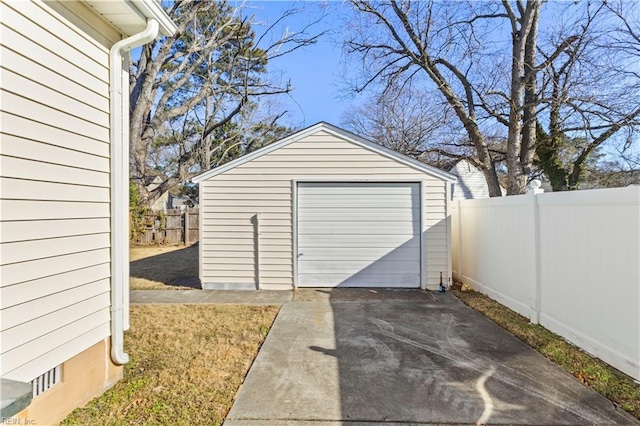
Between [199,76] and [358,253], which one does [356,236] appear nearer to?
[358,253]

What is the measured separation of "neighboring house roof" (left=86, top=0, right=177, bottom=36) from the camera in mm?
2691

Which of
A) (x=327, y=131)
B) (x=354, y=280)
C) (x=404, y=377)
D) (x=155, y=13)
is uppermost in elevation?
(x=155, y=13)

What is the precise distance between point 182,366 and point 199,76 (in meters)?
18.1

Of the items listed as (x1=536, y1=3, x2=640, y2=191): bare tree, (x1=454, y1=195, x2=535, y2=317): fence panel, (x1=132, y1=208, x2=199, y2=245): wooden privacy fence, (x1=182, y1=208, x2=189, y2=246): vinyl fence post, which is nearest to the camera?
(x1=454, y1=195, x2=535, y2=317): fence panel

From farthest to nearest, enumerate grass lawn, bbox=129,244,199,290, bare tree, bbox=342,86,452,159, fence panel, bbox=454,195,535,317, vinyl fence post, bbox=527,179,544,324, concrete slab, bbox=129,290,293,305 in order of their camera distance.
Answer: bare tree, bbox=342,86,452,159, grass lawn, bbox=129,244,199,290, concrete slab, bbox=129,290,293,305, fence panel, bbox=454,195,535,317, vinyl fence post, bbox=527,179,544,324

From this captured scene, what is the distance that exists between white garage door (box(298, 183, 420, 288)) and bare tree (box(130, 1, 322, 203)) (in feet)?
33.4

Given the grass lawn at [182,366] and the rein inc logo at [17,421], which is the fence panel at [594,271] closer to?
the grass lawn at [182,366]

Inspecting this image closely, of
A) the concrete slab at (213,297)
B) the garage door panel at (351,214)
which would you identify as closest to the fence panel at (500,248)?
the garage door panel at (351,214)

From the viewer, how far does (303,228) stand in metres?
6.71

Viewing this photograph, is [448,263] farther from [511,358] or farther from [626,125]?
[626,125]

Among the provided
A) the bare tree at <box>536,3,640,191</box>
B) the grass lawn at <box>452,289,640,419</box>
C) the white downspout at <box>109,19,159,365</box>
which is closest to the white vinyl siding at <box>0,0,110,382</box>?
the white downspout at <box>109,19,159,365</box>

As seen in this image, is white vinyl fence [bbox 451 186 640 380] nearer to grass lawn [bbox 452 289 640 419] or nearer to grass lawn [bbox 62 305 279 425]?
grass lawn [bbox 452 289 640 419]

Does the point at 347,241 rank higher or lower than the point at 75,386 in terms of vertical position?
higher

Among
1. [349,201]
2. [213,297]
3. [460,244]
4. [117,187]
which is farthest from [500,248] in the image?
[117,187]
